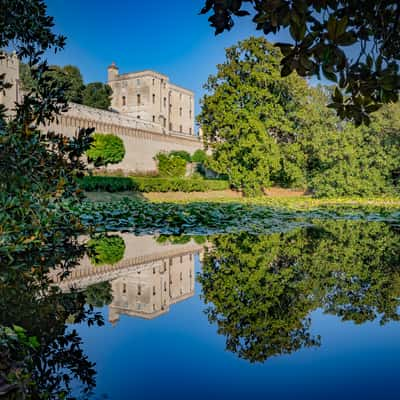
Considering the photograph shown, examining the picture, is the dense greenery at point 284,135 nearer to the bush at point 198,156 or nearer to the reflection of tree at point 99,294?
the bush at point 198,156

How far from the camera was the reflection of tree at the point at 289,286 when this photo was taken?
2.23 meters

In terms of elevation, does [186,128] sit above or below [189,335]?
above

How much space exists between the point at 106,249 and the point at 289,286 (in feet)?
8.02

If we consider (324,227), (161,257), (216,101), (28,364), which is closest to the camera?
(28,364)

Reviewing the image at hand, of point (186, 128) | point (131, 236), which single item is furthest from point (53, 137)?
point (186, 128)

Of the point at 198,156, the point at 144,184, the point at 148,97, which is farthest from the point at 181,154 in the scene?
the point at 148,97

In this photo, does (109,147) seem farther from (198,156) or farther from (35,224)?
(35,224)

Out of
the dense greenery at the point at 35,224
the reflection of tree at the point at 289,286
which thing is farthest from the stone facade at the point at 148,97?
the dense greenery at the point at 35,224

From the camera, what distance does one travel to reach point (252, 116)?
1889 centimetres

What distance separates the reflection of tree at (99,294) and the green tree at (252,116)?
15779 mm

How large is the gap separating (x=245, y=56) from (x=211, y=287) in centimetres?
1809

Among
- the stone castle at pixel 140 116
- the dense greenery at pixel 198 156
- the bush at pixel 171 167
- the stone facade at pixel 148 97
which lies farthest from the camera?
the stone facade at pixel 148 97

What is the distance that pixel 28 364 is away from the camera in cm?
165

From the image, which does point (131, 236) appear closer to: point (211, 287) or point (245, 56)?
point (211, 287)
